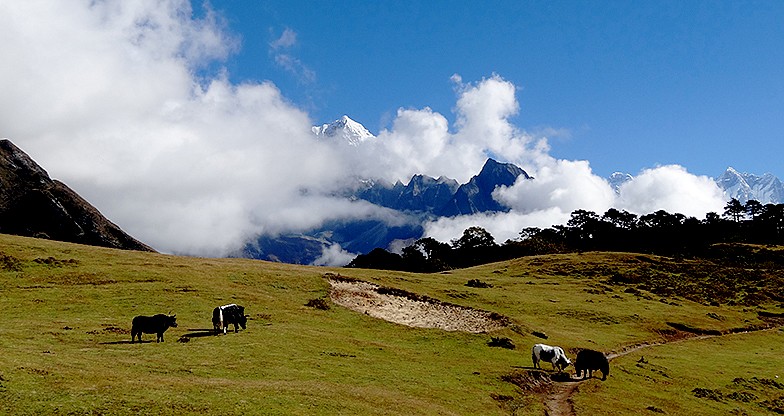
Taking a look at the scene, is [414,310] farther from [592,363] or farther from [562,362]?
[592,363]

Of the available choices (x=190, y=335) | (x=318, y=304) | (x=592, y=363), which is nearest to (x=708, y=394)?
(x=592, y=363)

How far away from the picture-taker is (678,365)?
45.0 metres

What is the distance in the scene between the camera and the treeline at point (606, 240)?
150m

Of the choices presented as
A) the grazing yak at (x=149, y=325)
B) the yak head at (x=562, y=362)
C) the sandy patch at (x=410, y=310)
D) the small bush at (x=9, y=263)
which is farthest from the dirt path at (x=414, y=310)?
the small bush at (x=9, y=263)

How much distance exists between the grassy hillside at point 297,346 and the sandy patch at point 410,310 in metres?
2.26

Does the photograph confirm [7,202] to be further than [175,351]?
Yes

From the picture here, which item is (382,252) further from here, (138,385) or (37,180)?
(138,385)

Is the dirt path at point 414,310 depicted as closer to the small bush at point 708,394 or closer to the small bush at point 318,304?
the small bush at point 318,304

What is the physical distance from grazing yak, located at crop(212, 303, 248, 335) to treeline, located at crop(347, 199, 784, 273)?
103410 mm

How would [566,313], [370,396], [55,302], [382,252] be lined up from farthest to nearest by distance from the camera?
[382,252], [566,313], [55,302], [370,396]

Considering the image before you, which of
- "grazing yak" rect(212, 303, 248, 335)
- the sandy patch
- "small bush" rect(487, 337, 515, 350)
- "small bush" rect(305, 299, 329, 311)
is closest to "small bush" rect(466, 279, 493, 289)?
the sandy patch

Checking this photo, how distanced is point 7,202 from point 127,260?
11919 centimetres

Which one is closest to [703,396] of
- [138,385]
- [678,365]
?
[678,365]

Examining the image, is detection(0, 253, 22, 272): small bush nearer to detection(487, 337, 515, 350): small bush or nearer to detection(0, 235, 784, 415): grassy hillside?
detection(0, 235, 784, 415): grassy hillside
